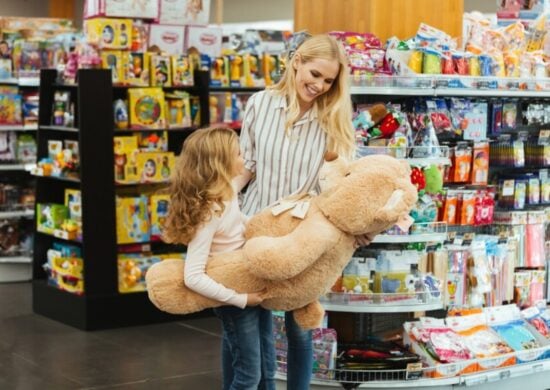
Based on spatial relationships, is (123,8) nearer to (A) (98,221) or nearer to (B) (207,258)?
(A) (98,221)

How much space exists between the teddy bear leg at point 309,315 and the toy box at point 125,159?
10.6 ft

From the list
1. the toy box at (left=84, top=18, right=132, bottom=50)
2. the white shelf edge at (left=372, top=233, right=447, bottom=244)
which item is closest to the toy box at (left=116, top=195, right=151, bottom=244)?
the toy box at (left=84, top=18, right=132, bottom=50)

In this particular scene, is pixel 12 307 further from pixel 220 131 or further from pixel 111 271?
pixel 220 131

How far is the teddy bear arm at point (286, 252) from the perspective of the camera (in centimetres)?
362

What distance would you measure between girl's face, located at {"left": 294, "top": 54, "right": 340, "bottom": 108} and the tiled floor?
6.90ft

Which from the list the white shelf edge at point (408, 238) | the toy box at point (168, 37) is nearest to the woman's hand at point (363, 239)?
the white shelf edge at point (408, 238)

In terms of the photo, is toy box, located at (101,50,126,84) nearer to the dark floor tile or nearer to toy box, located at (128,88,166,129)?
toy box, located at (128,88,166,129)

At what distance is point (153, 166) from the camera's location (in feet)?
23.1

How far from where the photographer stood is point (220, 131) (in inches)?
147

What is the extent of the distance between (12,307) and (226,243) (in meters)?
4.32

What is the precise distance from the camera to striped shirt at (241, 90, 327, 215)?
414cm

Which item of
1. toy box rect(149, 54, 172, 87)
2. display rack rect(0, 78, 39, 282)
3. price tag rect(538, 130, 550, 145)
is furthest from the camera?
display rack rect(0, 78, 39, 282)

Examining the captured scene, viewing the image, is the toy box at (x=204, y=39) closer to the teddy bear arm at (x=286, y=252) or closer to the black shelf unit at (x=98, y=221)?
the black shelf unit at (x=98, y=221)

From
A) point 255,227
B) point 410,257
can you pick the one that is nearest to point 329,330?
point 410,257
